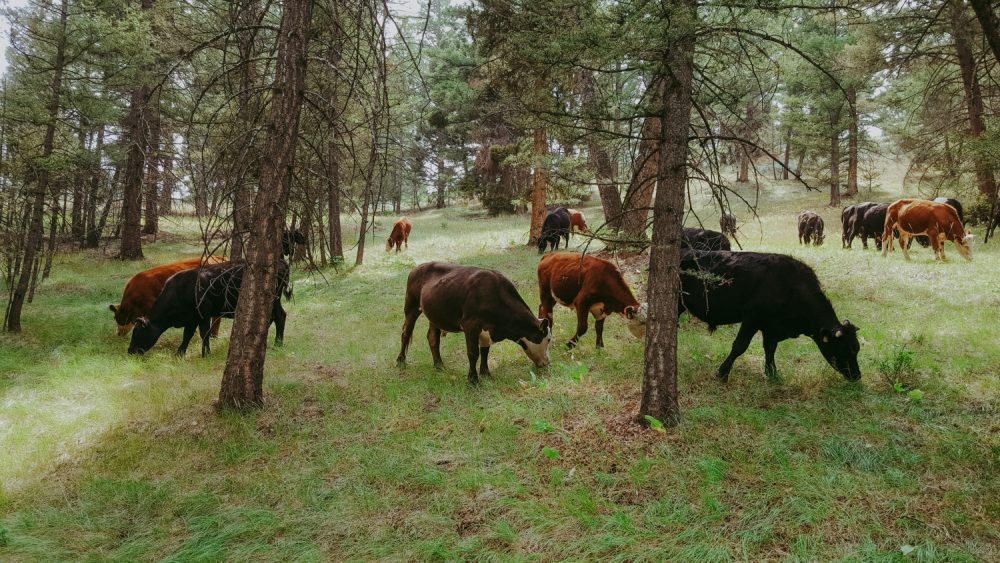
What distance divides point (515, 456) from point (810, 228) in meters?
19.3

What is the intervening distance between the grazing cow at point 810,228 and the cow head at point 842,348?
49.1ft

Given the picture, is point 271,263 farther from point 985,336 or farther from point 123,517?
point 985,336

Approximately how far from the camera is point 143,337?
29.5 ft

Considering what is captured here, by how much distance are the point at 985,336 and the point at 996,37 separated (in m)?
5.67

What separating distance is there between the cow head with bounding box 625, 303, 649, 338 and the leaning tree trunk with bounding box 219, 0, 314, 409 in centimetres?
524

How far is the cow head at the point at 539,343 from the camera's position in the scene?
7195mm

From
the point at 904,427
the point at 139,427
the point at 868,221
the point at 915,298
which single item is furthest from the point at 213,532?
the point at 868,221

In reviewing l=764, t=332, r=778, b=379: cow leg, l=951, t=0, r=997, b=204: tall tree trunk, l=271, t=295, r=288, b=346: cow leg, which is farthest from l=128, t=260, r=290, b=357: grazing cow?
l=951, t=0, r=997, b=204: tall tree trunk

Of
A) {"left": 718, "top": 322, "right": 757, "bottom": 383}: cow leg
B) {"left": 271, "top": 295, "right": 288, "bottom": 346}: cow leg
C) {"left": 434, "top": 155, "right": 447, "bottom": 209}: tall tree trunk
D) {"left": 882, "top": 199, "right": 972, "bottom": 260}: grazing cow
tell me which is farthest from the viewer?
{"left": 434, "top": 155, "right": 447, "bottom": 209}: tall tree trunk

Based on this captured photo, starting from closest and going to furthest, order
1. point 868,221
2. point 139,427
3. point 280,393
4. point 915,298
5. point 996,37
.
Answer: point 996,37
point 139,427
point 280,393
point 915,298
point 868,221

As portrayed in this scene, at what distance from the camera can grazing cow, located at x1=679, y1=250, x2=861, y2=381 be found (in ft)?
20.6

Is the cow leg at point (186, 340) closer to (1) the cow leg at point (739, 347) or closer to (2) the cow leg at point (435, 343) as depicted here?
(2) the cow leg at point (435, 343)

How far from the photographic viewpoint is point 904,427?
16.4 ft

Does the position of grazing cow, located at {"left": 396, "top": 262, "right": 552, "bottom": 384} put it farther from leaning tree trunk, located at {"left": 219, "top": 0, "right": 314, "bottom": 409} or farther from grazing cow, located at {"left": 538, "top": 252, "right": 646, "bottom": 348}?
leaning tree trunk, located at {"left": 219, "top": 0, "right": 314, "bottom": 409}
